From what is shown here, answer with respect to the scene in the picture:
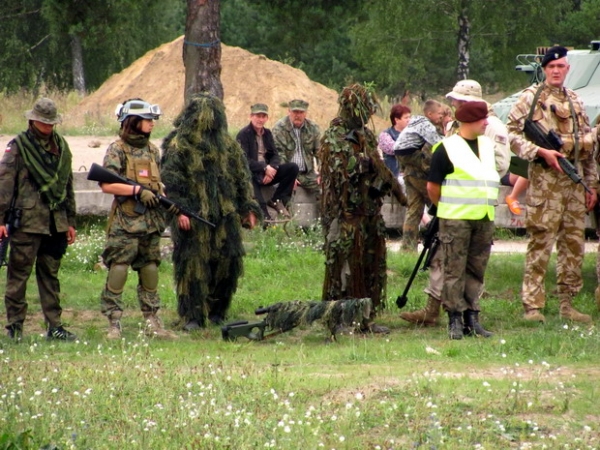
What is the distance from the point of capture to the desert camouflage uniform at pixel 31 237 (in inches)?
397

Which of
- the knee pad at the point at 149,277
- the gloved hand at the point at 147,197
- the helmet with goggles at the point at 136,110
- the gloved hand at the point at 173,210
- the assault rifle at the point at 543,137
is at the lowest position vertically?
the knee pad at the point at 149,277

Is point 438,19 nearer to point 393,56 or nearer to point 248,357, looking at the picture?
point 393,56

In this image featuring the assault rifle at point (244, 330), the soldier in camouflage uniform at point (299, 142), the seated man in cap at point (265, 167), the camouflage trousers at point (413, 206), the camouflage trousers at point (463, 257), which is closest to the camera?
the camouflage trousers at point (463, 257)

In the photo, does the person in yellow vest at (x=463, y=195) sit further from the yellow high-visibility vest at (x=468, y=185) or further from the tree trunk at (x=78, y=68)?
the tree trunk at (x=78, y=68)

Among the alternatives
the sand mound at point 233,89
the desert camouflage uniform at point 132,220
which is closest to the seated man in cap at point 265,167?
the desert camouflage uniform at point 132,220

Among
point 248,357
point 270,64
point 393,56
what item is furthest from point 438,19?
point 248,357

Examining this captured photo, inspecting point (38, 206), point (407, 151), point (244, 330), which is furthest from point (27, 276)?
point (407, 151)

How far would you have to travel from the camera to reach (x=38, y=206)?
10.2 meters

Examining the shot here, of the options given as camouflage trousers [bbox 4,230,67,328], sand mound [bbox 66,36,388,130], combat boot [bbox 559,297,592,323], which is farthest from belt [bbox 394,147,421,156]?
sand mound [bbox 66,36,388,130]

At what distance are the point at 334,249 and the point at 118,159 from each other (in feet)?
6.57

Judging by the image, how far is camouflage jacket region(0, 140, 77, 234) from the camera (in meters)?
10.0

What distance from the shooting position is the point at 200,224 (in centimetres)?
1063

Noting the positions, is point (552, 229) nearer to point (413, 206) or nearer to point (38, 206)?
point (413, 206)

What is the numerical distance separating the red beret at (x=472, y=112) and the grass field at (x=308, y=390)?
1807 mm
